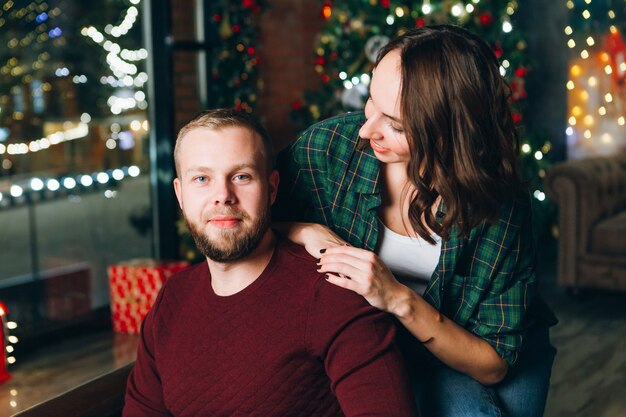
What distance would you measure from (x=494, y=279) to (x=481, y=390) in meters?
0.25

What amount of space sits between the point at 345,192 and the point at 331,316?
41 cm

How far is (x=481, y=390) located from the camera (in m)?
1.76

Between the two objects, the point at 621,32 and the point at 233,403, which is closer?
the point at 233,403

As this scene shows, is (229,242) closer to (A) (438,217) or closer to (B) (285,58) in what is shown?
(A) (438,217)

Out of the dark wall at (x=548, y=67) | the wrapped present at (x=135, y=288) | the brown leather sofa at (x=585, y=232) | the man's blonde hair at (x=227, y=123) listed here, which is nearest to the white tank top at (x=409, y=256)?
the man's blonde hair at (x=227, y=123)

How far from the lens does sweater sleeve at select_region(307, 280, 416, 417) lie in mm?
1429

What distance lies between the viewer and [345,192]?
72.2 inches

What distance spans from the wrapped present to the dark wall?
12.6ft

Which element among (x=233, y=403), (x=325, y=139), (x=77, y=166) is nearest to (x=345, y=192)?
(x=325, y=139)

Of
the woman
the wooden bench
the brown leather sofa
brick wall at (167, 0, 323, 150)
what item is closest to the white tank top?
the woman

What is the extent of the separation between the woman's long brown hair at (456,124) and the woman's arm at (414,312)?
0.21m

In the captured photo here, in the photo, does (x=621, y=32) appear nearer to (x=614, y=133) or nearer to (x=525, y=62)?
(x=614, y=133)

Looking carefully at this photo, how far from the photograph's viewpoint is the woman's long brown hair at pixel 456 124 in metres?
1.60

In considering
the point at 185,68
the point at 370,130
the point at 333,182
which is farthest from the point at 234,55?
the point at 370,130
